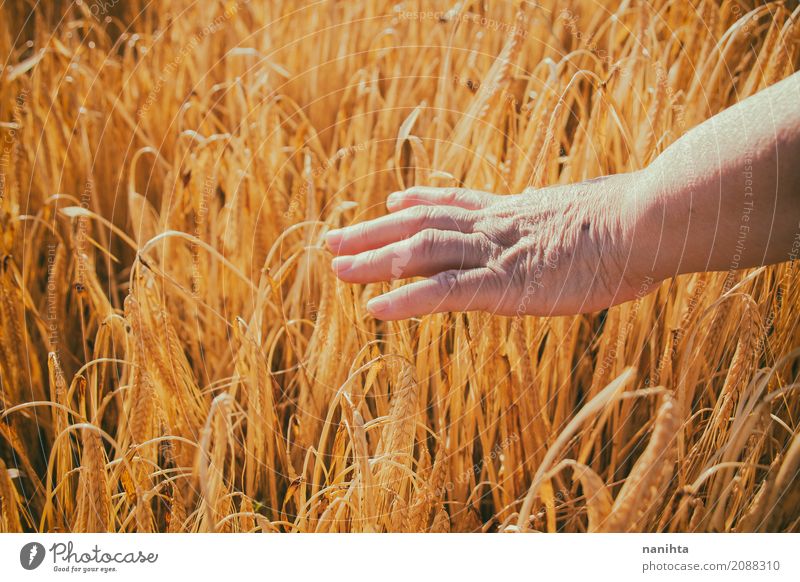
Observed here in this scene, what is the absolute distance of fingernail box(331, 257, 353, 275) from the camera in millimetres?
639

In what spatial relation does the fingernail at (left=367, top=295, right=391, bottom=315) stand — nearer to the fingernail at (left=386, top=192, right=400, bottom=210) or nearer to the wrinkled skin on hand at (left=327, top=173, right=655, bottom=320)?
the wrinkled skin on hand at (left=327, top=173, right=655, bottom=320)

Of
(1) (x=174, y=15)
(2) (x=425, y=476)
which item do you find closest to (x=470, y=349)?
(2) (x=425, y=476)

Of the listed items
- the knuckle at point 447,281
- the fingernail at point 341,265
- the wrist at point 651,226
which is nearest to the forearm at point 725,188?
the wrist at point 651,226

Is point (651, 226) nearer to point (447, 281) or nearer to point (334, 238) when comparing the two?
point (447, 281)

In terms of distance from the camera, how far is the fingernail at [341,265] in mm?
639

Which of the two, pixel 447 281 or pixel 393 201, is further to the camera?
pixel 393 201

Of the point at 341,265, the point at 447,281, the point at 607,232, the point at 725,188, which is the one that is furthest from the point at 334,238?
the point at 725,188

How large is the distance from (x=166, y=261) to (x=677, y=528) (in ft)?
2.26

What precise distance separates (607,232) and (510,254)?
0.34 feet

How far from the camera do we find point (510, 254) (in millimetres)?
626

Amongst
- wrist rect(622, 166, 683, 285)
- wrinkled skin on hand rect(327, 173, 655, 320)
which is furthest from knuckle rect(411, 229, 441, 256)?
wrist rect(622, 166, 683, 285)

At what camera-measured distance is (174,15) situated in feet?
2.80

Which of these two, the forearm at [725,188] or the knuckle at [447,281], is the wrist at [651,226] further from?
the knuckle at [447,281]
